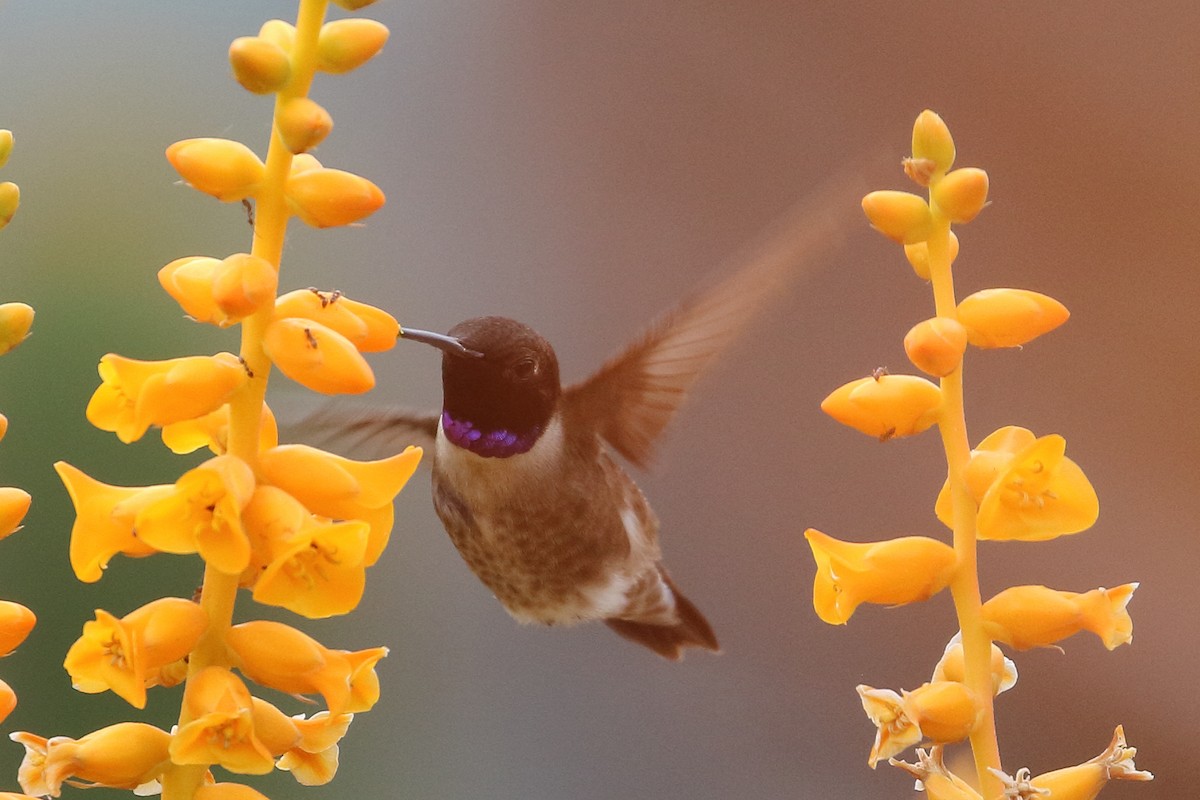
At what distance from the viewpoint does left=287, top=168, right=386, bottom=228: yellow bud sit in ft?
1.58

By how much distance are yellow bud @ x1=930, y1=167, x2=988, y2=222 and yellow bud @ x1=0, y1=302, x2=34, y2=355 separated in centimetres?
42

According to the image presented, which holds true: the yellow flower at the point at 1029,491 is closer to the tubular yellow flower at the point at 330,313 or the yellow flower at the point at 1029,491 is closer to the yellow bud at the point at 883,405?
the yellow bud at the point at 883,405

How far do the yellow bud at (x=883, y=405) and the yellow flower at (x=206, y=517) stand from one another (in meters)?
0.26

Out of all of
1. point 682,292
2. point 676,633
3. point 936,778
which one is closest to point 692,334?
point 676,633

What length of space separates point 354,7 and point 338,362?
15 centimetres

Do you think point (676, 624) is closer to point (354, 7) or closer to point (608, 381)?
point (608, 381)

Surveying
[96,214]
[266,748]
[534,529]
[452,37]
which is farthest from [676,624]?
[452,37]

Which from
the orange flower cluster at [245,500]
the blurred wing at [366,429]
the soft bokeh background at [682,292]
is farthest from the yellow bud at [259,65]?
the soft bokeh background at [682,292]

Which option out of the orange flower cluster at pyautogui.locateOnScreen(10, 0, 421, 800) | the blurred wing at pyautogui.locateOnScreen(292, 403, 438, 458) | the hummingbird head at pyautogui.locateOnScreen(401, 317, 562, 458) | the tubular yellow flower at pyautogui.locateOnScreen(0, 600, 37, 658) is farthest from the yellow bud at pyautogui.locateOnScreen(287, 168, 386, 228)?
the blurred wing at pyautogui.locateOnScreen(292, 403, 438, 458)

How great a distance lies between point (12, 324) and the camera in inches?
20.5

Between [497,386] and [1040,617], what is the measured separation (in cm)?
60

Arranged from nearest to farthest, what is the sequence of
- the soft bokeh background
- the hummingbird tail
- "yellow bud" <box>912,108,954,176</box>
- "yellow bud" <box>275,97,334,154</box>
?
1. "yellow bud" <box>275,97,334,154</box>
2. "yellow bud" <box>912,108,954,176</box>
3. the hummingbird tail
4. the soft bokeh background

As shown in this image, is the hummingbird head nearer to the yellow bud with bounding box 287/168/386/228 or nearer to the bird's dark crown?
the bird's dark crown

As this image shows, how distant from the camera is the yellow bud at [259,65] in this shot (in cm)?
46
